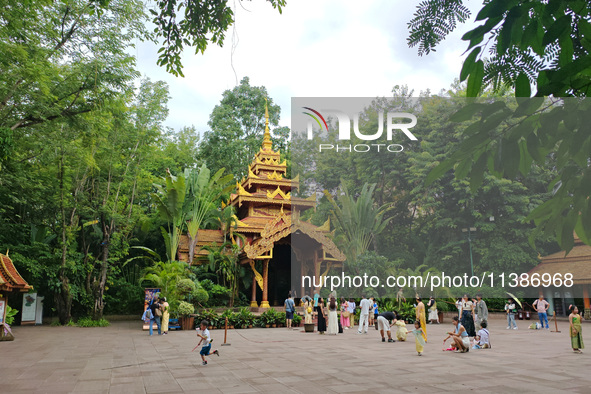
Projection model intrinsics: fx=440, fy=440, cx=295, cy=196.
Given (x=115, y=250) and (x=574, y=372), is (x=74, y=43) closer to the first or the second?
(x=115, y=250)

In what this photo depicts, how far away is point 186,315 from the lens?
1634cm

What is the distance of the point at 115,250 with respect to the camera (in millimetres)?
21109

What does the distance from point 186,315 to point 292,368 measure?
9668 mm

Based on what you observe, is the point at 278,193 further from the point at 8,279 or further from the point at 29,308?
the point at 8,279

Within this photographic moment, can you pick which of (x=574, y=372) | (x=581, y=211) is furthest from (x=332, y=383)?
(x=581, y=211)

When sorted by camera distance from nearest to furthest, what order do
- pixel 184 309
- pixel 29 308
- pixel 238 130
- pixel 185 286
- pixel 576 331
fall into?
pixel 576 331 → pixel 184 309 → pixel 185 286 → pixel 29 308 → pixel 238 130

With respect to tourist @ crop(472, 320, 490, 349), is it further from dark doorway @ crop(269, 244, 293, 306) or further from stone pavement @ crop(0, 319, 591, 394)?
dark doorway @ crop(269, 244, 293, 306)

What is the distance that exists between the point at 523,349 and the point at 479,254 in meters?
6.89

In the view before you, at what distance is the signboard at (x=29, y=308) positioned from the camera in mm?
19188

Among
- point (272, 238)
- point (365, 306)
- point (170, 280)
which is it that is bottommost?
point (365, 306)

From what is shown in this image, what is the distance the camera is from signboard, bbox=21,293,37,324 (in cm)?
1919

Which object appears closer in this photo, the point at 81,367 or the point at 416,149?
the point at 416,149

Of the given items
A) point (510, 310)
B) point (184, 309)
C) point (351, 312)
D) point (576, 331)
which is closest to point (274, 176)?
point (351, 312)

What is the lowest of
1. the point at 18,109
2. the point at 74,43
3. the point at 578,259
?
the point at 578,259
